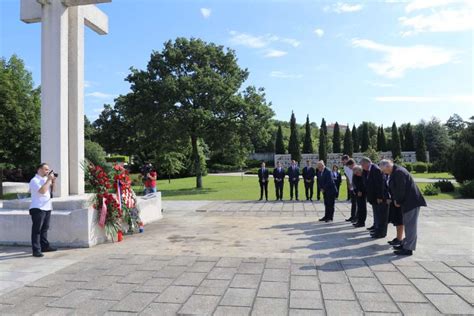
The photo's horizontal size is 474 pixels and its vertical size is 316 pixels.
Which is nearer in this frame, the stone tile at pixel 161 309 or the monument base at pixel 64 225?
the stone tile at pixel 161 309

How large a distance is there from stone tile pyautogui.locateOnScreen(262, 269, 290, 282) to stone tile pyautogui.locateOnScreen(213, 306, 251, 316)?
118 cm

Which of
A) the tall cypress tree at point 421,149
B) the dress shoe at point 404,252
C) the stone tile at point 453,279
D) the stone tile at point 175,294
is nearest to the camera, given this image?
the stone tile at point 175,294

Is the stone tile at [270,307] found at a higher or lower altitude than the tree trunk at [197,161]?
lower

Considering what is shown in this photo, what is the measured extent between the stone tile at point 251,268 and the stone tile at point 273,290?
0.63 metres

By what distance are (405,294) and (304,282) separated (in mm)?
1295

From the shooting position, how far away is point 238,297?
4859 millimetres

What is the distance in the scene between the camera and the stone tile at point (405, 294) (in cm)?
468

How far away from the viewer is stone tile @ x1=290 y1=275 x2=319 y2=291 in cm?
518

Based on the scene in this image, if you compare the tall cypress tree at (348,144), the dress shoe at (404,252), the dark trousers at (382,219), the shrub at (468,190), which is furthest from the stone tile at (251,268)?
the tall cypress tree at (348,144)

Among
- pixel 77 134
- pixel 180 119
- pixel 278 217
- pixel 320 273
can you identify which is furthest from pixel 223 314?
pixel 180 119

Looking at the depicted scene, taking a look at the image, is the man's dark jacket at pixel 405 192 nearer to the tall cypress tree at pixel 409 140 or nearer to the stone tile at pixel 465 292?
the stone tile at pixel 465 292

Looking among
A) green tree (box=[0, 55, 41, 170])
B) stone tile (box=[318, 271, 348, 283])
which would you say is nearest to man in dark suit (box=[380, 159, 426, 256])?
stone tile (box=[318, 271, 348, 283])

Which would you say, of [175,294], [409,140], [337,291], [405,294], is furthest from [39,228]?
[409,140]

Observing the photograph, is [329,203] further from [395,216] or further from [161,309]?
[161,309]
